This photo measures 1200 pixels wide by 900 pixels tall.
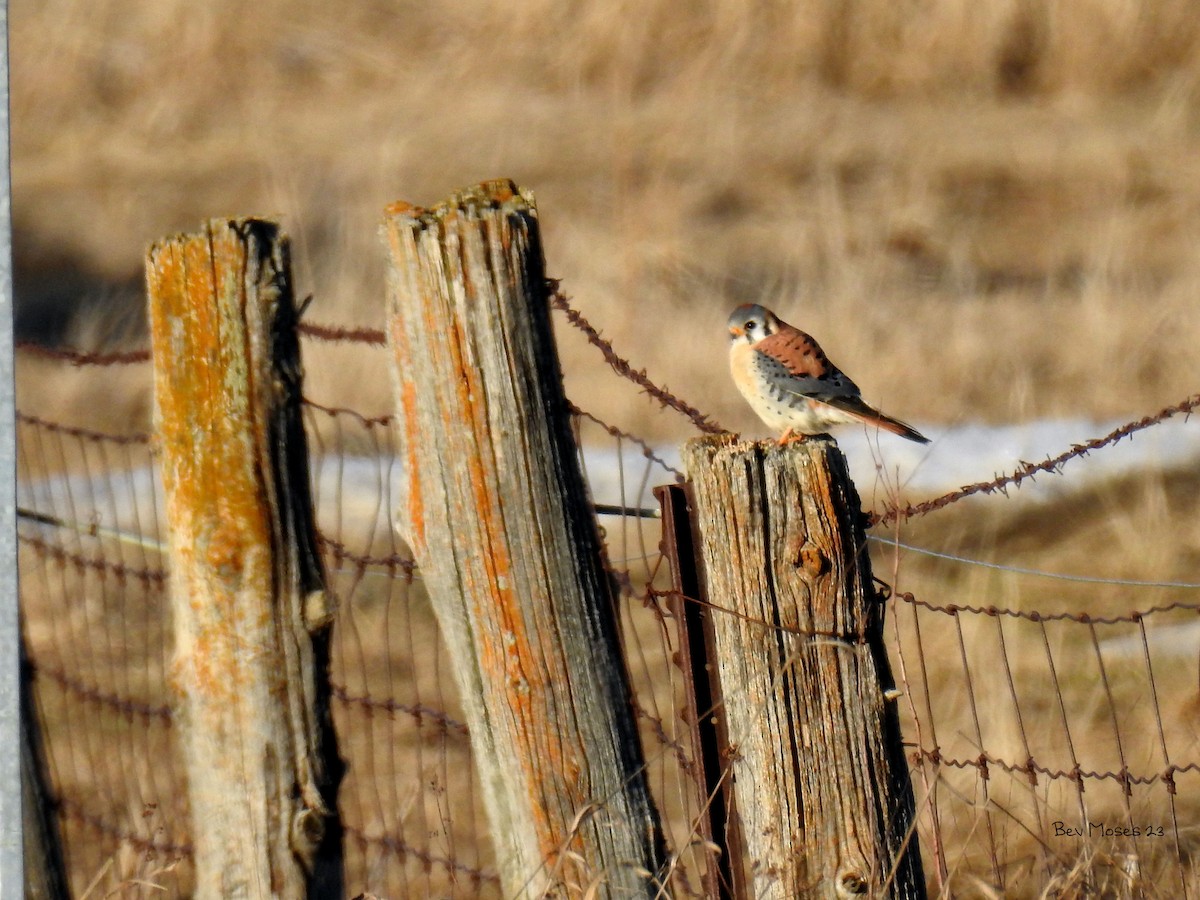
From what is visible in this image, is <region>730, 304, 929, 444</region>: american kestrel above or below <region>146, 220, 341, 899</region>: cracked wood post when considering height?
above

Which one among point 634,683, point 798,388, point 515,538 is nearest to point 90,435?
point 515,538

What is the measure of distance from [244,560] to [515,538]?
0.49 metres

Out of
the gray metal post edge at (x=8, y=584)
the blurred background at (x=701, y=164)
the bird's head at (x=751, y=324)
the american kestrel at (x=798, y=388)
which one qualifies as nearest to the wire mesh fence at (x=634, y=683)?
the bird's head at (x=751, y=324)

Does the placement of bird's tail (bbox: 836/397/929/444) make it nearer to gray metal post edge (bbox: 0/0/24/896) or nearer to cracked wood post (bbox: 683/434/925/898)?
cracked wood post (bbox: 683/434/925/898)

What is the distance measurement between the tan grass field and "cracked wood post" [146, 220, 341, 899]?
5.13 metres

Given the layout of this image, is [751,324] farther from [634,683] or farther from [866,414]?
[634,683]

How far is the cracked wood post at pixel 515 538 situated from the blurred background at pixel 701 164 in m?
5.47

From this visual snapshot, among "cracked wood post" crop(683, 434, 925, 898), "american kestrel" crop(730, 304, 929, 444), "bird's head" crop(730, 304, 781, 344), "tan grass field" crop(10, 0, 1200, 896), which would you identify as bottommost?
"cracked wood post" crop(683, 434, 925, 898)

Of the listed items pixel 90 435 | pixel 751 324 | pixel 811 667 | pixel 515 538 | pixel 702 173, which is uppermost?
pixel 702 173

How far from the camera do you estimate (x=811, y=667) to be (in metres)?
2.60

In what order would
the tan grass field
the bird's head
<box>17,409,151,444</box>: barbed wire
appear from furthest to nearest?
the tan grass field, the bird's head, <box>17,409,151,444</box>: barbed wire

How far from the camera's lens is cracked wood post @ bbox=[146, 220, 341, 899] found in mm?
2703

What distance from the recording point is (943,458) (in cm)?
783

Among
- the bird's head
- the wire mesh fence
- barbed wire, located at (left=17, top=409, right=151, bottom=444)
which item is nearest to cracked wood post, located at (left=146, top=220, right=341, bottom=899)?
barbed wire, located at (left=17, top=409, right=151, bottom=444)
